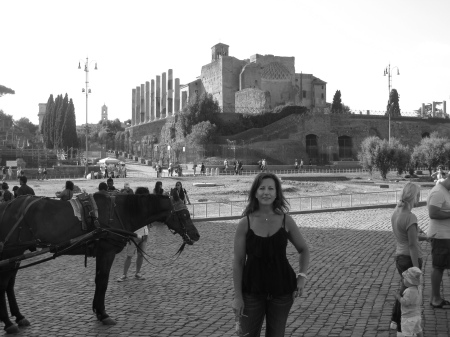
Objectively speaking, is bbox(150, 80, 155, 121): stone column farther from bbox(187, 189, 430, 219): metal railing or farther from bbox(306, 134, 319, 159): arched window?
bbox(187, 189, 430, 219): metal railing

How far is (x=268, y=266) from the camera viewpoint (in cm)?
436

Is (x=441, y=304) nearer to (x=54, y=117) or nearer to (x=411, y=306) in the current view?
(x=411, y=306)

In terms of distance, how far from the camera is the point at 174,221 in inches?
315

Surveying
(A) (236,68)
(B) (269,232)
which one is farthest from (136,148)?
(B) (269,232)

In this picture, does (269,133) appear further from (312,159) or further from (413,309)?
Answer: (413,309)

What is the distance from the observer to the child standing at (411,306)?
573 centimetres

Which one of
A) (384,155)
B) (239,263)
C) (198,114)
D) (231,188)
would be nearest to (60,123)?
(198,114)

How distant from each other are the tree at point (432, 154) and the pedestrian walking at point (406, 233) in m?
43.2

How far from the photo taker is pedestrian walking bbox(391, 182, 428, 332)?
6.49m

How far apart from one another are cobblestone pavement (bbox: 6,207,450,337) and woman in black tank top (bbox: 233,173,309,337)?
223 centimetres

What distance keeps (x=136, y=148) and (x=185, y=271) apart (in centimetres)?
7852

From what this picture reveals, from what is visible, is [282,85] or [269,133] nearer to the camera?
[269,133]

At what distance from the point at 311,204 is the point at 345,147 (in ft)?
167

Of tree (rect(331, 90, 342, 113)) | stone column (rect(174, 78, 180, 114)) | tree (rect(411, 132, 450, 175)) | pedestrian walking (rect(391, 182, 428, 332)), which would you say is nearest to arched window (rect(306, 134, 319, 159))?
tree (rect(331, 90, 342, 113))
